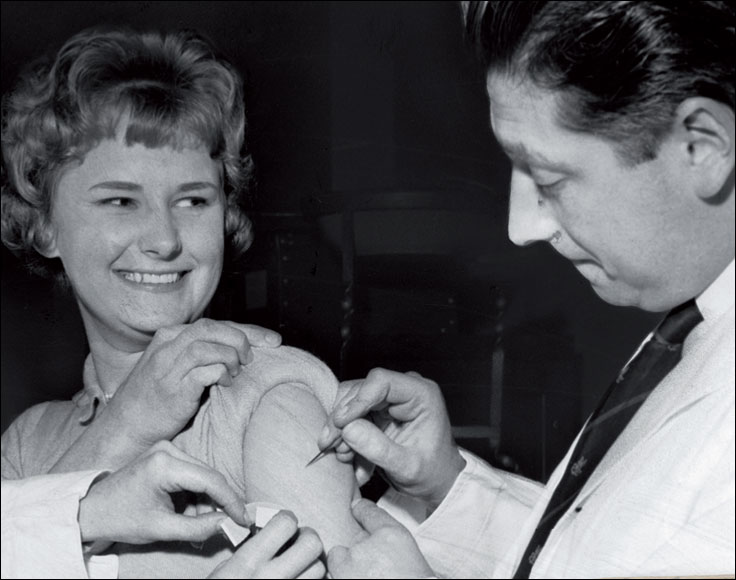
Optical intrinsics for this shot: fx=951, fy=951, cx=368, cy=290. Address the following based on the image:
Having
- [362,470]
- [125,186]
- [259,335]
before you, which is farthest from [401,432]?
[125,186]

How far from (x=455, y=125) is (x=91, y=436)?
20.5 inches

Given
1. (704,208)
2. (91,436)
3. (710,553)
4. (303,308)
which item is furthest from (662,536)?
(91,436)

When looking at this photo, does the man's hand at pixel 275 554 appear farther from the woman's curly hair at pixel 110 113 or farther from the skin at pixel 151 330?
the woman's curly hair at pixel 110 113

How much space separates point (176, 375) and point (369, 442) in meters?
0.21

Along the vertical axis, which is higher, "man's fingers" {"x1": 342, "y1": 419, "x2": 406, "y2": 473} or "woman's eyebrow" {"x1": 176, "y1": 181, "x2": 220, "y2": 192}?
"woman's eyebrow" {"x1": 176, "y1": 181, "x2": 220, "y2": 192}

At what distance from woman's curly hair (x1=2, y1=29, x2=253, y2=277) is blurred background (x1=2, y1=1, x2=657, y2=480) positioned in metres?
0.02

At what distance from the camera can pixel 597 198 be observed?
2.82 ft

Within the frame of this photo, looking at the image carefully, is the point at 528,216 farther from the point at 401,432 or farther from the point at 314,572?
the point at 314,572

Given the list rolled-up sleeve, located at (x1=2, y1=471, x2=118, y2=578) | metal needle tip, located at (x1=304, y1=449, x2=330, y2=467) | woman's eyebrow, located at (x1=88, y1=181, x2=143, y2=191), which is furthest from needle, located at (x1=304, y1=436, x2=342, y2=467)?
woman's eyebrow, located at (x1=88, y1=181, x2=143, y2=191)

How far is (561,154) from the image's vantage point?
2.79 ft

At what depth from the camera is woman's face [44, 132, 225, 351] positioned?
92 cm

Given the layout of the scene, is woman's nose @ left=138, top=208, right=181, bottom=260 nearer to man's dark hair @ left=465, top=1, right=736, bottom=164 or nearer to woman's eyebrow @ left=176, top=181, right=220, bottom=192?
woman's eyebrow @ left=176, top=181, right=220, bottom=192

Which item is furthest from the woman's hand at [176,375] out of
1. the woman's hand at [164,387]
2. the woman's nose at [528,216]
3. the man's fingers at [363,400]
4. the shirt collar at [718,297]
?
the shirt collar at [718,297]

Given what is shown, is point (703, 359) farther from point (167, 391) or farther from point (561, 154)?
point (167, 391)
